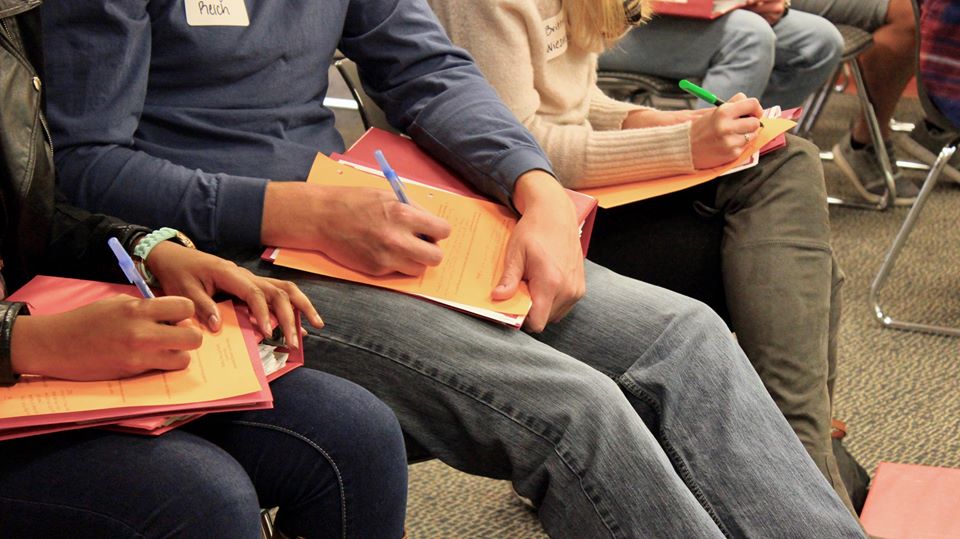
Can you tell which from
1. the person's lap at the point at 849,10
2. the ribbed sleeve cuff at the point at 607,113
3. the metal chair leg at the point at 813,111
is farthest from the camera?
the metal chair leg at the point at 813,111

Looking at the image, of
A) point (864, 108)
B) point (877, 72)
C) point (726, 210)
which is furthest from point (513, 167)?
point (877, 72)

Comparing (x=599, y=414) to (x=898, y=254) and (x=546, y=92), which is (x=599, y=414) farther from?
(x=898, y=254)

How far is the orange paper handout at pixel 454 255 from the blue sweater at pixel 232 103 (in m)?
0.05

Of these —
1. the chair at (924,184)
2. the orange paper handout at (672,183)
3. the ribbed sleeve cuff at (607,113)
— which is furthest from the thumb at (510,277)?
the chair at (924,184)

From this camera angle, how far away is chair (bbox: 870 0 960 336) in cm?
220

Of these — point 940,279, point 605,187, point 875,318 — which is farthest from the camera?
point 940,279

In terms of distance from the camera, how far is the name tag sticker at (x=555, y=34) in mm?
1583

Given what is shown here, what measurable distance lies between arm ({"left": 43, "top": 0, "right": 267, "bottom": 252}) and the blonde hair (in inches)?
25.6

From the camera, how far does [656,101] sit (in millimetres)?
3500

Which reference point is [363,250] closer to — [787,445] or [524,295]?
[524,295]

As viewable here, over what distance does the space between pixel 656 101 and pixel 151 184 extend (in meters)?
2.56

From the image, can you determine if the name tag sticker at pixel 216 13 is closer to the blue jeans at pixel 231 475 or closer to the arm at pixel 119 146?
the arm at pixel 119 146

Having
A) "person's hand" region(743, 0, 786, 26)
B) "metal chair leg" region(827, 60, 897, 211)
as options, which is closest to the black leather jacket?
"person's hand" region(743, 0, 786, 26)

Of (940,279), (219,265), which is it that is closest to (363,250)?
(219,265)
